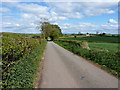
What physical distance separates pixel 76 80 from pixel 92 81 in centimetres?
82

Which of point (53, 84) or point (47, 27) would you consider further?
point (47, 27)

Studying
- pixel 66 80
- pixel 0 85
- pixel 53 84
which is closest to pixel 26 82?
pixel 0 85

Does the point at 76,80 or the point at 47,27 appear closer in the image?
the point at 76,80

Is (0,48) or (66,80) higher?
(0,48)

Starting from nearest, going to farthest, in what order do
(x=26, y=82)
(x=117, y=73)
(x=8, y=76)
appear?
(x=8, y=76), (x=26, y=82), (x=117, y=73)

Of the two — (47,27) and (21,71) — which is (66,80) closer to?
(21,71)

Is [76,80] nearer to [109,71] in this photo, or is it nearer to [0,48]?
[109,71]

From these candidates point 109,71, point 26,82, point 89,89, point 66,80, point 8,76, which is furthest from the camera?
point 109,71

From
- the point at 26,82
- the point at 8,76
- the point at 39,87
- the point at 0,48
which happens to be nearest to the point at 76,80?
the point at 39,87

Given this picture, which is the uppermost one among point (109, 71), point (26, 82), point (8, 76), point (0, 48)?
point (0, 48)

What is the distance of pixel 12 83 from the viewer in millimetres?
4035

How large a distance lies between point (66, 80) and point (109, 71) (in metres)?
3.47

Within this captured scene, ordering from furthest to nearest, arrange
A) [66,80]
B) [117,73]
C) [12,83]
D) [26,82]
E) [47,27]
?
[47,27]
[117,73]
[66,80]
[26,82]
[12,83]

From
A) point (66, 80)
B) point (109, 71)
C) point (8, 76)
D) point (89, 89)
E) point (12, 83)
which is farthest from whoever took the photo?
point (109, 71)
